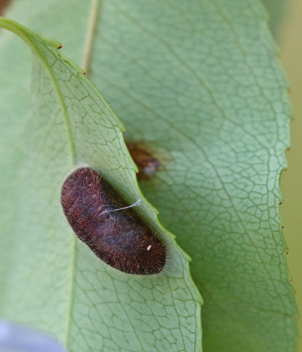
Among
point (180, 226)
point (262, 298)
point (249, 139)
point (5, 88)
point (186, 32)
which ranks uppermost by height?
point (186, 32)

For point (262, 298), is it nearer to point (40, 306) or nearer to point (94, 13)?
point (40, 306)

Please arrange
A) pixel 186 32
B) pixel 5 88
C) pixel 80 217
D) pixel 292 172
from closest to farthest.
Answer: pixel 80 217 → pixel 186 32 → pixel 5 88 → pixel 292 172

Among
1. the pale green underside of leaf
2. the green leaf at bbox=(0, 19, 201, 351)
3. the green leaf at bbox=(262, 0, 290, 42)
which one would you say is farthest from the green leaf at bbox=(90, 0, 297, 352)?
the green leaf at bbox=(262, 0, 290, 42)

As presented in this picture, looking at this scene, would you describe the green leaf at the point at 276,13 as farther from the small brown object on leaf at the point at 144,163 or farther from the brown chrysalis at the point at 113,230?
the brown chrysalis at the point at 113,230

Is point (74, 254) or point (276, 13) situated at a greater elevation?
point (276, 13)

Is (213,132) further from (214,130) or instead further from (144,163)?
(144,163)

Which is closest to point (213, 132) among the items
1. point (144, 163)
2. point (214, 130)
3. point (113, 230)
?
point (214, 130)

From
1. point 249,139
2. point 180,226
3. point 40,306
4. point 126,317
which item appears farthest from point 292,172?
point 40,306
